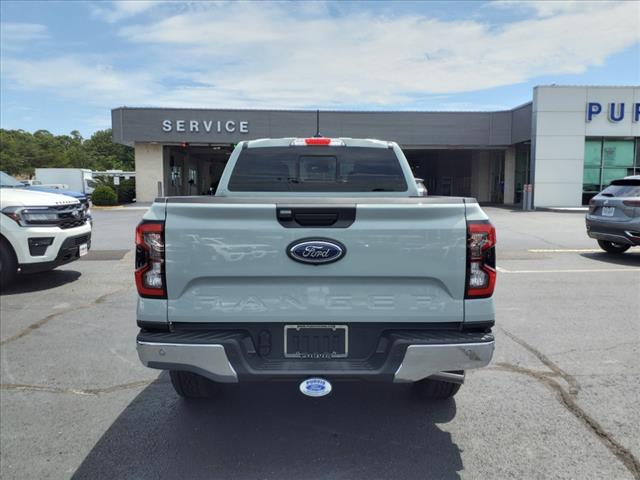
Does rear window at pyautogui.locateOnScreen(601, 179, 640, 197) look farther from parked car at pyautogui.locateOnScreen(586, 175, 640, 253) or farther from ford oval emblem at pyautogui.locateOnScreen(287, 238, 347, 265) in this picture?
ford oval emblem at pyautogui.locateOnScreen(287, 238, 347, 265)

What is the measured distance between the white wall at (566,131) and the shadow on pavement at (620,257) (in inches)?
656

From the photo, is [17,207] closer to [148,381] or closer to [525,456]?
[148,381]

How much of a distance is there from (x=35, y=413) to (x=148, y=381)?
85 cm

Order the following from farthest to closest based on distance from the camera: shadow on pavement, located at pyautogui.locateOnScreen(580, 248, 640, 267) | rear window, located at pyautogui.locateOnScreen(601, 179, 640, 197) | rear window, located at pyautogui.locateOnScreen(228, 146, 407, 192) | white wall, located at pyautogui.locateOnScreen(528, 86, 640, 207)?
white wall, located at pyautogui.locateOnScreen(528, 86, 640, 207) → shadow on pavement, located at pyautogui.locateOnScreen(580, 248, 640, 267) → rear window, located at pyautogui.locateOnScreen(601, 179, 640, 197) → rear window, located at pyautogui.locateOnScreen(228, 146, 407, 192)

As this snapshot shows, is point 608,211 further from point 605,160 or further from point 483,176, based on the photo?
point 483,176

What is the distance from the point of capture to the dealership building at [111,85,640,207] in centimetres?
2748

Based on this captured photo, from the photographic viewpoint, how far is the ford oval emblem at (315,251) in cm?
→ 291

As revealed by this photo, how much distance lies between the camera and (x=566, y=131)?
27625mm

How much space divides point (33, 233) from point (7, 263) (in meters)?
0.55

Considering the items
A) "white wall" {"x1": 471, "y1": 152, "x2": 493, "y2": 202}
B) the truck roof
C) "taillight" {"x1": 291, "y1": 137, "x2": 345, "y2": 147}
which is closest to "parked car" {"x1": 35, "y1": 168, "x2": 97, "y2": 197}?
"white wall" {"x1": 471, "y1": 152, "x2": 493, "y2": 202}

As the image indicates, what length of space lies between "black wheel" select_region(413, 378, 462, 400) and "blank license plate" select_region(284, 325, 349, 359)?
112cm

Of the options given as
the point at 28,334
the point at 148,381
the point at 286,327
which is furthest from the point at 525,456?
the point at 28,334

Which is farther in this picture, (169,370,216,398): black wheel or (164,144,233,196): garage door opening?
(164,144,233,196): garage door opening

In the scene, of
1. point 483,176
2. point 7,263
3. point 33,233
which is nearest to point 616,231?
point 33,233
